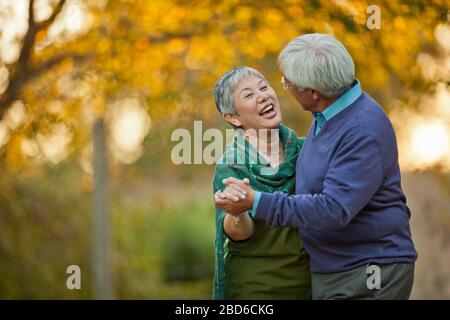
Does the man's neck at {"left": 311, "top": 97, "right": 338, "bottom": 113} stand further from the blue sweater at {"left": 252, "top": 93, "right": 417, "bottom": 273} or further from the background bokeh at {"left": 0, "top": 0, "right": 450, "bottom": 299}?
the background bokeh at {"left": 0, "top": 0, "right": 450, "bottom": 299}

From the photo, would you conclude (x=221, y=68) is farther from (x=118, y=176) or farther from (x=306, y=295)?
(x=306, y=295)

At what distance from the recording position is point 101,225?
21.0 feet

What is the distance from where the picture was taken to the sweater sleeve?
2.51 metres

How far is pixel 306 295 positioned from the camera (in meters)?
2.93

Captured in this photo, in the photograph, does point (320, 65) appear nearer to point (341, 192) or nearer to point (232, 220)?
point (341, 192)

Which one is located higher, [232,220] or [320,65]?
[320,65]

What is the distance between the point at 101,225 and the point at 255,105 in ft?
12.4

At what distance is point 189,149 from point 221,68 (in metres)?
0.98

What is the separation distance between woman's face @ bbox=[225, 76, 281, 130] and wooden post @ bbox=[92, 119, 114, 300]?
3.50 meters

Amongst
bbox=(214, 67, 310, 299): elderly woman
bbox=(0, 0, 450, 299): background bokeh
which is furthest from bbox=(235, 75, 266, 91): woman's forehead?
bbox=(0, 0, 450, 299): background bokeh

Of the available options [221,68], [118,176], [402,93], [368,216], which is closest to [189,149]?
[221,68]

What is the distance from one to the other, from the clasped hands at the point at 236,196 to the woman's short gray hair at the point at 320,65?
387 mm

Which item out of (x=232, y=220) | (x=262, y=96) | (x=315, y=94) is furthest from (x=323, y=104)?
(x=232, y=220)

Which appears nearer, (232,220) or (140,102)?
(232,220)
